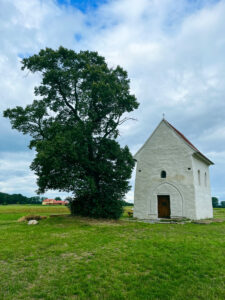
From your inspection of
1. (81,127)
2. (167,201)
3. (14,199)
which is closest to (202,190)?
(167,201)

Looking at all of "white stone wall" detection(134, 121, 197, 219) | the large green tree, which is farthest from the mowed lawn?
"white stone wall" detection(134, 121, 197, 219)

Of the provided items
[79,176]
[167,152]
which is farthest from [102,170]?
[167,152]

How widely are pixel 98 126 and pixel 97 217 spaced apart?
8672 millimetres

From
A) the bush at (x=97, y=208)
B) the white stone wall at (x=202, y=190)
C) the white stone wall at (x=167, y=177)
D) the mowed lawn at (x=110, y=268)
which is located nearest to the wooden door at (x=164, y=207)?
the white stone wall at (x=167, y=177)

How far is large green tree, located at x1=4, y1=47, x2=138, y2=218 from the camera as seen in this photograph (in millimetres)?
17750

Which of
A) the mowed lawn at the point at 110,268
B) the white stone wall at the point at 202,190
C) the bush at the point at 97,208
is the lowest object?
the mowed lawn at the point at 110,268

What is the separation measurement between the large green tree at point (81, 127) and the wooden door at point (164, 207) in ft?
17.1

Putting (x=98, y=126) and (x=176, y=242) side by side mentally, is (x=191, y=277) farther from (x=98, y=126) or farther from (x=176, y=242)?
(x=98, y=126)

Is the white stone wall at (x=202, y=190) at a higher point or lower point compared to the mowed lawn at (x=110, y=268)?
higher

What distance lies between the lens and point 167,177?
2312 cm

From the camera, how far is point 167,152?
2373cm

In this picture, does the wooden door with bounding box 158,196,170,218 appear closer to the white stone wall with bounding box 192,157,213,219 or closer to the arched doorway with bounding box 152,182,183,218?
the arched doorway with bounding box 152,182,183,218

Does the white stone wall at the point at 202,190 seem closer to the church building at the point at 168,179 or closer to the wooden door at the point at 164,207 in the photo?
the church building at the point at 168,179

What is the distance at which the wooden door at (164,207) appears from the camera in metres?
22.6
